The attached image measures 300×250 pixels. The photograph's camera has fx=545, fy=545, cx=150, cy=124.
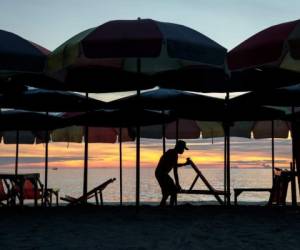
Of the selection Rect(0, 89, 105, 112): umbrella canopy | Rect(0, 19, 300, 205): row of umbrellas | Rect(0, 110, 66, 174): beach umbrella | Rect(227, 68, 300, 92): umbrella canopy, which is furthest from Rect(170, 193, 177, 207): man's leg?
Rect(0, 110, 66, 174): beach umbrella

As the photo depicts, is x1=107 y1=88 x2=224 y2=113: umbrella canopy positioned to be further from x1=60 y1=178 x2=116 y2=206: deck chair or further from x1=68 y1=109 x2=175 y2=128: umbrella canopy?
x1=60 y1=178 x2=116 y2=206: deck chair

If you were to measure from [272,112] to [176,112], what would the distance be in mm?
1856

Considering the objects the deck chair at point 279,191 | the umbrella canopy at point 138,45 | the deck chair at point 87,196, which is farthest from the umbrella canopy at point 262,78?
the deck chair at point 87,196

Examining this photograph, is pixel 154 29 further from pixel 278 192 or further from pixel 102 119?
pixel 278 192

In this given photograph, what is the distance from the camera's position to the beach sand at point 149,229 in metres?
6.14

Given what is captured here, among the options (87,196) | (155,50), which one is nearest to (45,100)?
(87,196)

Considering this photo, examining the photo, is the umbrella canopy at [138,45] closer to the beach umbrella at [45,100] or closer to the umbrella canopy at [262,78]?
the beach umbrella at [45,100]

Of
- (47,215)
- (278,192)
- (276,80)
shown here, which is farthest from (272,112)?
(47,215)

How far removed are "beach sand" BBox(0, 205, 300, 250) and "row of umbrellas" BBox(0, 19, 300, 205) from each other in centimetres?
166

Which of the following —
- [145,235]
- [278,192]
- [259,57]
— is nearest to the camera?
[145,235]

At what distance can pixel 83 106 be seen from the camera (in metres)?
10.7

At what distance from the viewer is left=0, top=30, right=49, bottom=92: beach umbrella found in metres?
7.82

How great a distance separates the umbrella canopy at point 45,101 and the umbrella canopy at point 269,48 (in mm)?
3834

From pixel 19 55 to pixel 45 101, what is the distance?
264cm
